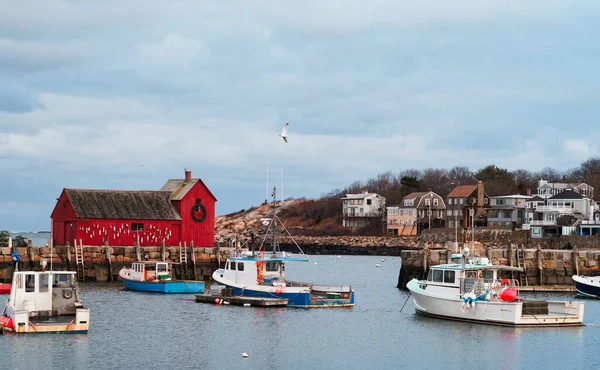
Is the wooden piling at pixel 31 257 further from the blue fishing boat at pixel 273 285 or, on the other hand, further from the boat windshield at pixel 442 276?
the boat windshield at pixel 442 276

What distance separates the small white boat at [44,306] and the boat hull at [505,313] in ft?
50.6

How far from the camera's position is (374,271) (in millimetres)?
88562

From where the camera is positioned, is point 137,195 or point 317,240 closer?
point 137,195

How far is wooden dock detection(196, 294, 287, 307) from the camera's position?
4591cm

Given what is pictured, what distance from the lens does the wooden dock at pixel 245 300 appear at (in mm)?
45906

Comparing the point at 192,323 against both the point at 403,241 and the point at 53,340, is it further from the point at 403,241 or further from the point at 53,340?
the point at 403,241

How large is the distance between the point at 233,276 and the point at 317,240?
97.6 metres

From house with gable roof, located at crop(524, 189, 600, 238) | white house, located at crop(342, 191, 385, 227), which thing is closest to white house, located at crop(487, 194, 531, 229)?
house with gable roof, located at crop(524, 189, 600, 238)

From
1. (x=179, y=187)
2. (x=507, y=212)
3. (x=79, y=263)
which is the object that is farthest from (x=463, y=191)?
(x=79, y=263)

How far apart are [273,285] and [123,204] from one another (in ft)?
79.7

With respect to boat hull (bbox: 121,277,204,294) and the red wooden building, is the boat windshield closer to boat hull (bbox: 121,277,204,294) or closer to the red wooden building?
boat hull (bbox: 121,277,204,294)

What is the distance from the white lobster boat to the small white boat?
1538 cm

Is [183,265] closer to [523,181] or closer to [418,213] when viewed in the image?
[418,213]

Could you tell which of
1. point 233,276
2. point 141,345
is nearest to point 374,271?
point 233,276
